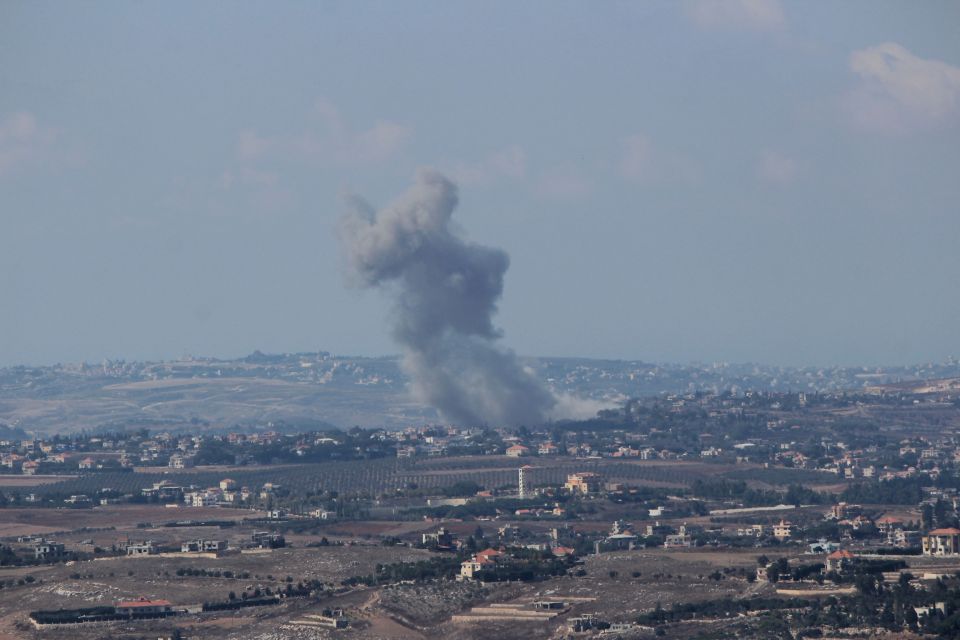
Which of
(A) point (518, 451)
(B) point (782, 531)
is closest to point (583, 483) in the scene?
(A) point (518, 451)

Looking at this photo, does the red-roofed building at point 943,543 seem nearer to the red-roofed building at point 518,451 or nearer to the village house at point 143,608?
the village house at point 143,608

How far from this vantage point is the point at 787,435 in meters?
153

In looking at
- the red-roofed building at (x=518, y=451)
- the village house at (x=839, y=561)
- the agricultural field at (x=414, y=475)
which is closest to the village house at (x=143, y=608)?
the village house at (x=839, y=561)

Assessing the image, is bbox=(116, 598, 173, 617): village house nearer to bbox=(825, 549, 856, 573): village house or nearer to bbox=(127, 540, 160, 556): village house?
bbox=(127, 540, 160, 556): village house

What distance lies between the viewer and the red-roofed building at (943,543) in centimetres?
8162

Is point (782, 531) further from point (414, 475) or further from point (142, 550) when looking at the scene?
point (414, 475)

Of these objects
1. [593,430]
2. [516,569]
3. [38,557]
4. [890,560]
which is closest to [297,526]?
[38,557]

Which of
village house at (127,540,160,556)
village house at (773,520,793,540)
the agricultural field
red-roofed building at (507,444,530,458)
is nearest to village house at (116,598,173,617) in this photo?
village house at (127,540,160,556)

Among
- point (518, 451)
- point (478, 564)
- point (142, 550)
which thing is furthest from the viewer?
point (518, 451)

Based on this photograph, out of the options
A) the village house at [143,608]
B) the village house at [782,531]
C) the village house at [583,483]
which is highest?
the village house at [583,483]

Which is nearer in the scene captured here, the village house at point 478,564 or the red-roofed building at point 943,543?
the village house at point 478,564

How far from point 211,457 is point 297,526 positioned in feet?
140

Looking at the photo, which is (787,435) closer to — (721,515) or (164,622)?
(721,515)

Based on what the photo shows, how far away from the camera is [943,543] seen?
8219 cm
